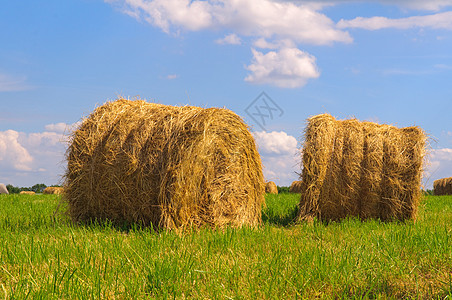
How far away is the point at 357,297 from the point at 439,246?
211 cm

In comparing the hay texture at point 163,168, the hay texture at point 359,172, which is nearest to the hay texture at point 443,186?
the hay texture at point 359,172

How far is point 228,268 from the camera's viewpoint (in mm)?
4184

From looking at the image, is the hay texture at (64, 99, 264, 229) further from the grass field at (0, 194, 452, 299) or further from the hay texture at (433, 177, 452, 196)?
the hay texture at (433, 177, 452, 196)

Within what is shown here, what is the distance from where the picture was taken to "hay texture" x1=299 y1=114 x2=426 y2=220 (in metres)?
8.08

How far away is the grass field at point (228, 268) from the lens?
3703mm

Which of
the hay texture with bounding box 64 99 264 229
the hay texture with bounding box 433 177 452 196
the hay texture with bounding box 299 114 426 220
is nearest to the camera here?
the hay texture with bounding box 64 99 264 229

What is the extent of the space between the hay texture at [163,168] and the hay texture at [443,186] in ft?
74.0

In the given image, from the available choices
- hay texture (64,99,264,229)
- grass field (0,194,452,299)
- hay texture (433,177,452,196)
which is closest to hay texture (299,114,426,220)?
hay texture (64,99,264,229)

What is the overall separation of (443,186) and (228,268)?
86.9 ft

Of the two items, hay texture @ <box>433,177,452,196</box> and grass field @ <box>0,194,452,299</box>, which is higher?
hay texture @ <box>433,177,452,196</box>

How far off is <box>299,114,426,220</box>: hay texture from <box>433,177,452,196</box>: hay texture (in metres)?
20.4

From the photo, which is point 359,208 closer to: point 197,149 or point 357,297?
point 197,149

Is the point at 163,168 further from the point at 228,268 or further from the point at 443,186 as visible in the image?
the point at 443,186

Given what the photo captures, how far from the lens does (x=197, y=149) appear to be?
6.41 metres
